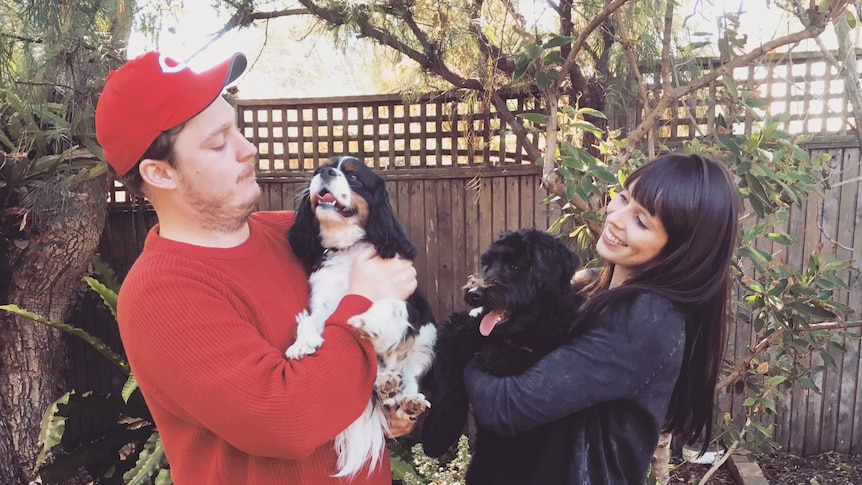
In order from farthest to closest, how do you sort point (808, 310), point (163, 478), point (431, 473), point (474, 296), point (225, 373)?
point (431, 473) < point (163, 478) < point (808, 310) < point (474, 296) < point (225, 373)

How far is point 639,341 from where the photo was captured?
154cm

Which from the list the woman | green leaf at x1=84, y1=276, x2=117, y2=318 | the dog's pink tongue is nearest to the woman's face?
the woman

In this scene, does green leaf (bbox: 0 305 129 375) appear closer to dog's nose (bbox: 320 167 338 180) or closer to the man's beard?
dog's nose (bbox: 320 167 338 180)

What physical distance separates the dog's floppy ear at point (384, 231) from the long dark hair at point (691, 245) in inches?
27.4

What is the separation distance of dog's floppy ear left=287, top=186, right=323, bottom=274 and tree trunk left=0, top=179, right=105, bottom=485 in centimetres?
265

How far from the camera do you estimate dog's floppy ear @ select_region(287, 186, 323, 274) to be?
6.57ft

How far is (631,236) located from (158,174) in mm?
1321

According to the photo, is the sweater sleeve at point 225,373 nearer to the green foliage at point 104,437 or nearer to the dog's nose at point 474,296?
the dog's nose at point 474,296

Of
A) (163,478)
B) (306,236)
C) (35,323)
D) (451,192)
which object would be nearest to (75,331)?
(35,323)

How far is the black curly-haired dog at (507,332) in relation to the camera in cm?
180

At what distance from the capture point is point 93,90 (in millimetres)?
3379

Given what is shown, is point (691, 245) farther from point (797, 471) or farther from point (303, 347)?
point (797, 471)

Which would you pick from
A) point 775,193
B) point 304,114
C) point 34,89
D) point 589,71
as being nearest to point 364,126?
point 304,114

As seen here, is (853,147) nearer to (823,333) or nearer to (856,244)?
(856,244)
